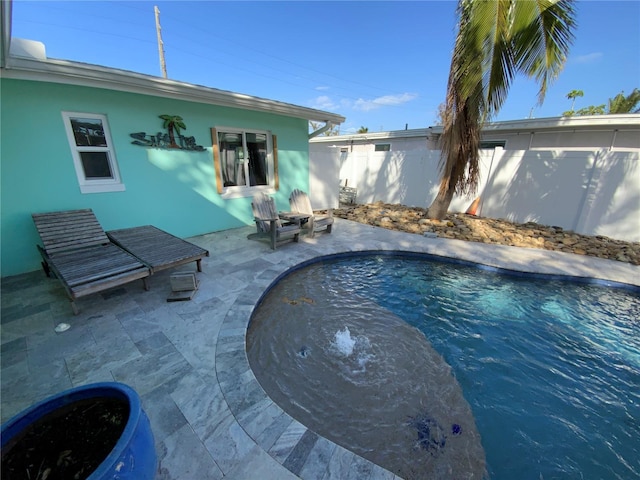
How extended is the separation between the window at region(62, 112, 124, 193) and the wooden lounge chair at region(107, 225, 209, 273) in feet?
2.64

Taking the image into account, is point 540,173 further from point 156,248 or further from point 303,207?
point 156,248

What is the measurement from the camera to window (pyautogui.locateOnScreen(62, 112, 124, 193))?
402 centimetres

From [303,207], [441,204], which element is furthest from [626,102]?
[303,207]

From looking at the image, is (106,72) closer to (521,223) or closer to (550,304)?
(550,304)

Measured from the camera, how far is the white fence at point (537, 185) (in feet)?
18.5

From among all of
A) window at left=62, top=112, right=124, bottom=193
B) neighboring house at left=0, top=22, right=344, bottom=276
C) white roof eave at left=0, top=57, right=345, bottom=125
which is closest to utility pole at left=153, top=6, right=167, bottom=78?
neighboring house at left=0, top=22, right=344, bottom=276

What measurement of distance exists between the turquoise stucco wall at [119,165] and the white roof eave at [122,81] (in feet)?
1.02

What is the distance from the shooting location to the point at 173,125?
4898mm

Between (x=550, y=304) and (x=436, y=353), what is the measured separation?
2.34 meters

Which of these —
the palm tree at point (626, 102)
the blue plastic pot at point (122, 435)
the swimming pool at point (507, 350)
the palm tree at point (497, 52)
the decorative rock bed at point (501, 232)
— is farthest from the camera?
the palm tree at point (626, 102)

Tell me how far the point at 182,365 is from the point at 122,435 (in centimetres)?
125

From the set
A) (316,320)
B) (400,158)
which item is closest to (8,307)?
(316,320)

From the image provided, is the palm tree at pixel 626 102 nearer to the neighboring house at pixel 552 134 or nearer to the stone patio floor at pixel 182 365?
the neighboring house at pixel 552 134

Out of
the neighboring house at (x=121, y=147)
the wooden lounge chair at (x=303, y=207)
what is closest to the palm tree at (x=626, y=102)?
the neighboring house at (x=121, y=147)
